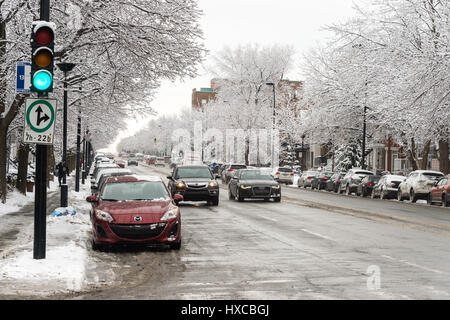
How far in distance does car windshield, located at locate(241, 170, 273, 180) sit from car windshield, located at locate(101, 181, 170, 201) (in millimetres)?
15742

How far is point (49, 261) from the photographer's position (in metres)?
10.4

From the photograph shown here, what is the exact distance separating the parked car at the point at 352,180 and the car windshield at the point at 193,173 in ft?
54.0

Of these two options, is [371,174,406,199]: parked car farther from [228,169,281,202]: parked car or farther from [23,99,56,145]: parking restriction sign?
[23,99,56,145]: parking restriction sign

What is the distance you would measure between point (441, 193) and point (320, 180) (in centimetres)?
2049

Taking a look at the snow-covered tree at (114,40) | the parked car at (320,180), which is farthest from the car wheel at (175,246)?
the parked car at (320,180)

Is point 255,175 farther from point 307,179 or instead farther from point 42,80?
point 307,179

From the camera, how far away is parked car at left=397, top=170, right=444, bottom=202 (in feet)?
108

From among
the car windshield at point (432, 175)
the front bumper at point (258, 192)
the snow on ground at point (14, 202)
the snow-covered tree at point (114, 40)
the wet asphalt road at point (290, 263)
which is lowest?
the wet asphalt road at point (290, 263)

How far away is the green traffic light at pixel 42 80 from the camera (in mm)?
10133

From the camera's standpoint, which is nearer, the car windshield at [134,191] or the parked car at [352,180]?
the car windshield at [134,191]

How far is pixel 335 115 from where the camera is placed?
47812 millimetres

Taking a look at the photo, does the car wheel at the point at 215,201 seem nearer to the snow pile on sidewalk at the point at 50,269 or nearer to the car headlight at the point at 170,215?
the snow pile on sidewalk at the point at 50,269

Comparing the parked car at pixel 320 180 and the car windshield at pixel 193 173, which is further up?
the car windshield at pixel 193 173
